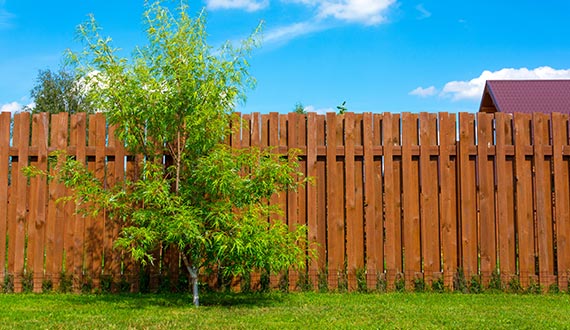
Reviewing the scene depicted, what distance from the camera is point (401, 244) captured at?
24.0ft

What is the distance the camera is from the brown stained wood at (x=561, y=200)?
7.55 m

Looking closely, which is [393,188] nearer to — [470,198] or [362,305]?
[470,198]

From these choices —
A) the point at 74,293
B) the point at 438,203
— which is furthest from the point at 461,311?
the point at 74,293

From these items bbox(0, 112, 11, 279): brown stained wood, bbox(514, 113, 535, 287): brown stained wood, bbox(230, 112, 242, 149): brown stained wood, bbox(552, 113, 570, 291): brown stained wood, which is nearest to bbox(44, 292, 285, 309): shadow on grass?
bbox(0, 112, 11, 279): brown stained wood

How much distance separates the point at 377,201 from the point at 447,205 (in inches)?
33.9

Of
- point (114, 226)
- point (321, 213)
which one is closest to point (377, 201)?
point (321, 213)

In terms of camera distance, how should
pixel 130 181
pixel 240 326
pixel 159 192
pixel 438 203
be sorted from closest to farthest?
pixel 240 326, pixel 159 192, pixel 130 181, pixel 438 203

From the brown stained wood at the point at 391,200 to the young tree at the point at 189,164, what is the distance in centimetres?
132

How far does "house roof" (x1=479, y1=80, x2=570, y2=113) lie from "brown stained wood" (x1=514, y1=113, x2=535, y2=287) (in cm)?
672

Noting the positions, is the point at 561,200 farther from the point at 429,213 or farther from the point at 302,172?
the point at 302,172

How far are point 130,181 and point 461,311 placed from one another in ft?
12.5

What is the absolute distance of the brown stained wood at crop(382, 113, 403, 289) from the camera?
23.8 feet

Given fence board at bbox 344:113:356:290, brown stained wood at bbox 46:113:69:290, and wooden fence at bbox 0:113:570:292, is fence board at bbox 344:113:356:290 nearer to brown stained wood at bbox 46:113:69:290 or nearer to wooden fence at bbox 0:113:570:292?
wooden fence at bbox 0:113:570:292

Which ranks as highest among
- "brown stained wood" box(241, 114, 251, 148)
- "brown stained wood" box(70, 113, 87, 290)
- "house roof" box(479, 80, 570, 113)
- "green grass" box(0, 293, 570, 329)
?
"house roof" box(479, 80, 570, 113)
